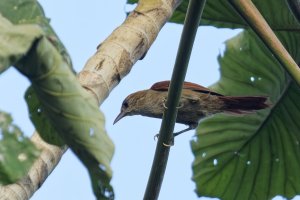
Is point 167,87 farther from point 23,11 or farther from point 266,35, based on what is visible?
point 23,11

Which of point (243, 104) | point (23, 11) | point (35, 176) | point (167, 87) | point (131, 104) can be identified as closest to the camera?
point (23, 11)

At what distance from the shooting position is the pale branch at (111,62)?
2.66 m

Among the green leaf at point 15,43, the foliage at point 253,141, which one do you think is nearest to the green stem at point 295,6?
the green leaf at point 15,43

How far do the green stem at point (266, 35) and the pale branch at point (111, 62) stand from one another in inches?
20.3

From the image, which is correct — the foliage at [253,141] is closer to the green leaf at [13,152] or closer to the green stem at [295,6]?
the green stem at [295,6]

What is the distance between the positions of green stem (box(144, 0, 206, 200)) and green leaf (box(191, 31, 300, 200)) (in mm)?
1918

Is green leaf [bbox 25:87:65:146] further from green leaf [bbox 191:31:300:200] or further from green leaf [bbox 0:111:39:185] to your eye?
green leaf [bbox 191:31:300:200]

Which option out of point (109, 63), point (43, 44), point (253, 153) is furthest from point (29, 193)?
point (253, 153)

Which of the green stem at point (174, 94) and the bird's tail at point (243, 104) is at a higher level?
the bird's tail at point (243, 104)

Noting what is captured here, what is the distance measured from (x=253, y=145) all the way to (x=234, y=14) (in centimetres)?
88

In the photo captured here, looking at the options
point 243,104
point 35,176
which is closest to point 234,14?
point 243,104

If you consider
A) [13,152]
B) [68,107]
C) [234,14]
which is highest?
[234,14]

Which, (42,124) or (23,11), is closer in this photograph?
(23,11)

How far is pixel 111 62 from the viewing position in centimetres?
304
